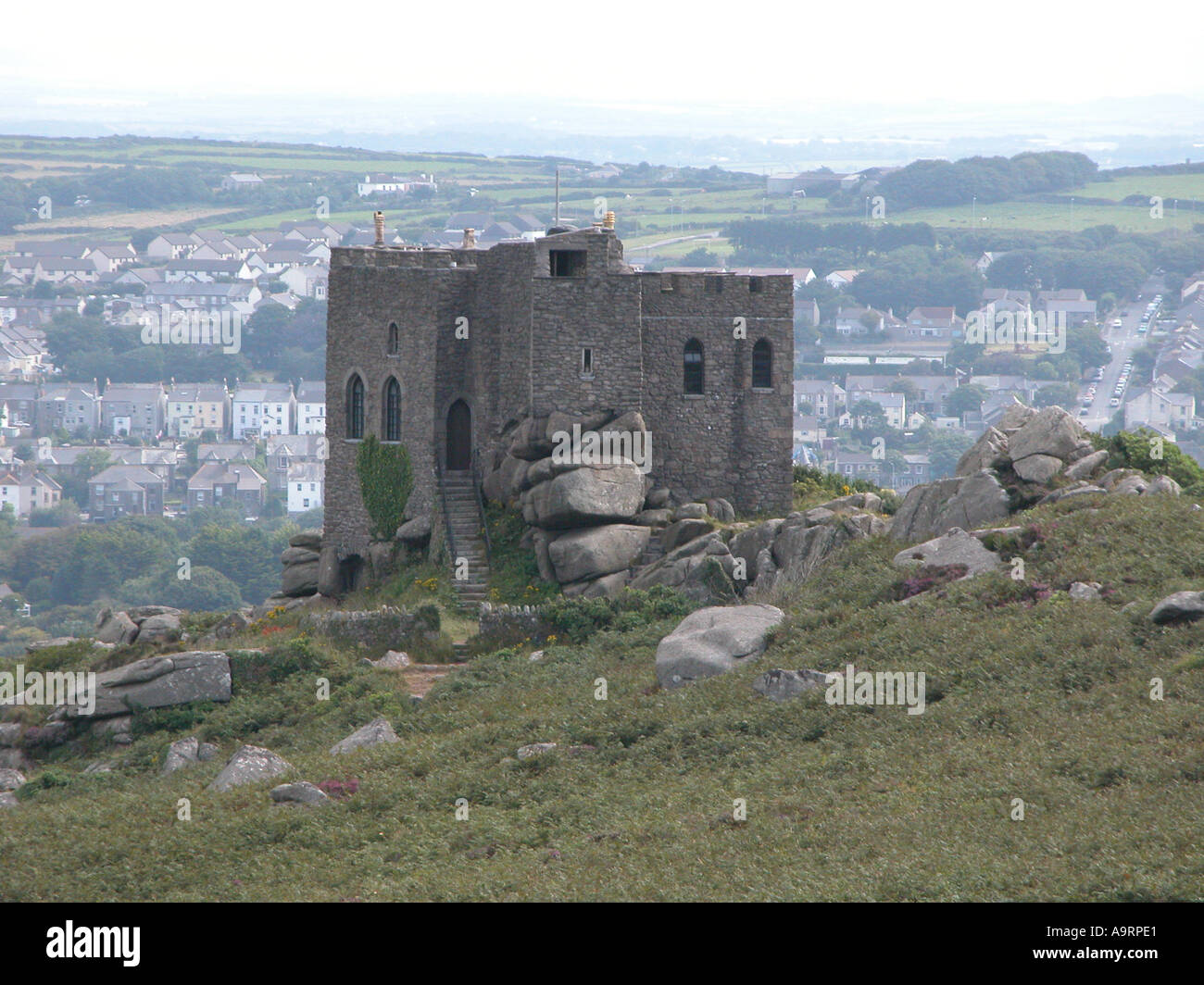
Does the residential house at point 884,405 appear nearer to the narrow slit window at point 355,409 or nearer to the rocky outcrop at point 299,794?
the narrow slit window at point 355,409

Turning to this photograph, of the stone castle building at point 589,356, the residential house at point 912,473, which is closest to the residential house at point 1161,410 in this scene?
the residential house at point 912,473

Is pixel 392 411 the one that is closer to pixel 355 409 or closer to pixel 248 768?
pixel 355 409

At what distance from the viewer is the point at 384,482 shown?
142 ft

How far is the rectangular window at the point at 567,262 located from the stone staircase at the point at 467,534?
18.2ft

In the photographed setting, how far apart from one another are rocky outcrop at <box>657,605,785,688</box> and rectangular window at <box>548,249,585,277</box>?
10.9 m

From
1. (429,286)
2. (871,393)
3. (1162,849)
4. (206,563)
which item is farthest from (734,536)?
(871,393)

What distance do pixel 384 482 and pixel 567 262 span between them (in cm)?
732

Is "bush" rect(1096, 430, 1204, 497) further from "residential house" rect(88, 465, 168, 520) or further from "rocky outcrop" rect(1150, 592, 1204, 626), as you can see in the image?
"residential house" rect(88, 465, 168, 520)

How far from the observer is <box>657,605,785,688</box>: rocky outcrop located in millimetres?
31594

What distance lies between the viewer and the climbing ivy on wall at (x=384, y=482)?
43062mm

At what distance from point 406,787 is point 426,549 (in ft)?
50.6

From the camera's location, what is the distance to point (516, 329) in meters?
41.3

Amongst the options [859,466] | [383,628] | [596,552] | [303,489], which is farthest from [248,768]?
[303,489]
